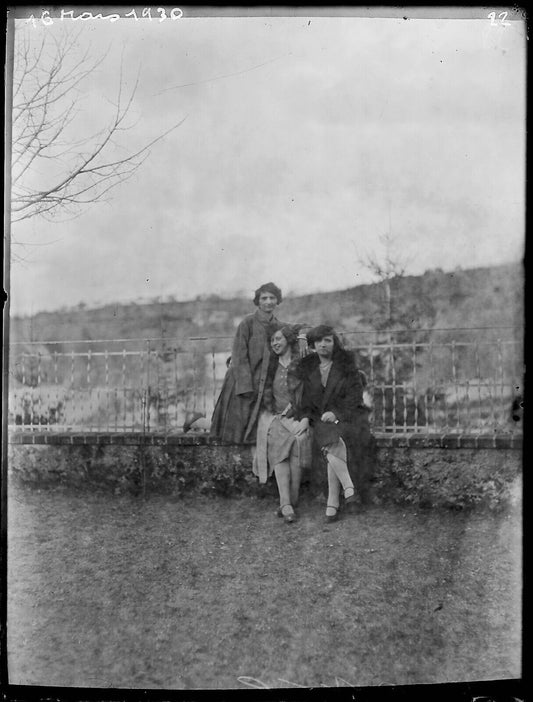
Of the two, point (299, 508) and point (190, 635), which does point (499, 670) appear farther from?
point (190, 635)

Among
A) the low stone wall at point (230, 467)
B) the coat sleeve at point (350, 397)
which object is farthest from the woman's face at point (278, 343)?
the low stone wall at point (230, 467)

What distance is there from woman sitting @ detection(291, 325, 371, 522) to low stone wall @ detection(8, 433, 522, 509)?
0.11m

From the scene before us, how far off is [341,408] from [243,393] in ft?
2.16

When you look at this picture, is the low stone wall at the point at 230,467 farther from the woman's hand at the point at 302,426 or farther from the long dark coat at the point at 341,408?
the woman's hand at the point at 302,426

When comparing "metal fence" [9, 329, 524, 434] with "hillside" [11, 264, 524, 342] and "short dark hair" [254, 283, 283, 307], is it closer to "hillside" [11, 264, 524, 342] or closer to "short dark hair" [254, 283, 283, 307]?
"hillside" [11, 264, 524, 342]

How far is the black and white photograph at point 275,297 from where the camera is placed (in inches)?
135

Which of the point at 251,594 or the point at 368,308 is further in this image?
the point at 368,308

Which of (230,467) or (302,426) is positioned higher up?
(302,426)

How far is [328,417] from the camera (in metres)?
A: 3.61

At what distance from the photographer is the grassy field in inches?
129

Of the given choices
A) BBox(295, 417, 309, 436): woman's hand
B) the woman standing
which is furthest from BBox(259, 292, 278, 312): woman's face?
BBox(295, 417, 309, 436): woman's hand

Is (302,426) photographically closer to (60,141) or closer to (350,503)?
(350,503)

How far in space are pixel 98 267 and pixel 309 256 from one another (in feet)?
4.48

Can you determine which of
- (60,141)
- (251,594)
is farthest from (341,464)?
(60,141)
